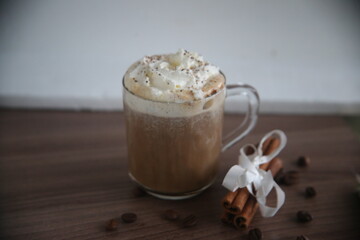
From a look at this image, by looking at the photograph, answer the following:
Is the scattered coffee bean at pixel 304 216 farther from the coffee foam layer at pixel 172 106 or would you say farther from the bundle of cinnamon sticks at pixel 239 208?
the coffee foam layer at pixel 172 106

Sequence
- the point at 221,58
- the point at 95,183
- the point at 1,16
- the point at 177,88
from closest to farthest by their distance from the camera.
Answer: the point at 177,88 < the point at 95,183 < the point at 1,16 < the point at 221,58

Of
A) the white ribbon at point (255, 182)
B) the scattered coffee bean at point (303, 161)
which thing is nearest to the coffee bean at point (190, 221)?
the white ribbon at point (255, 182)

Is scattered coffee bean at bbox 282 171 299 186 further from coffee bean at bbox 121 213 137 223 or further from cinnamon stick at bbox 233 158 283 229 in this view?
coffee bean at bbox 121 213 137 223

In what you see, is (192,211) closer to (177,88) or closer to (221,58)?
(177,88)

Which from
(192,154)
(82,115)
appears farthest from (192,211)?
(82,115)

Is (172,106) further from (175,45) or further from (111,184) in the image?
(175,45)

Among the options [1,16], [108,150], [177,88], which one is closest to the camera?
[177,88]

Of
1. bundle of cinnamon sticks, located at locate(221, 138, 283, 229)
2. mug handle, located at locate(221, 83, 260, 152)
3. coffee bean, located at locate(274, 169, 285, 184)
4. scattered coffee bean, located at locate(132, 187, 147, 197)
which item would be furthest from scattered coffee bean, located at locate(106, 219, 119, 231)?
coffee bean, located at locate(274, 169, 285, 184)

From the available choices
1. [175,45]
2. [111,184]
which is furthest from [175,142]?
[175,45]

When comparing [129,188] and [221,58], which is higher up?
[221,58]
